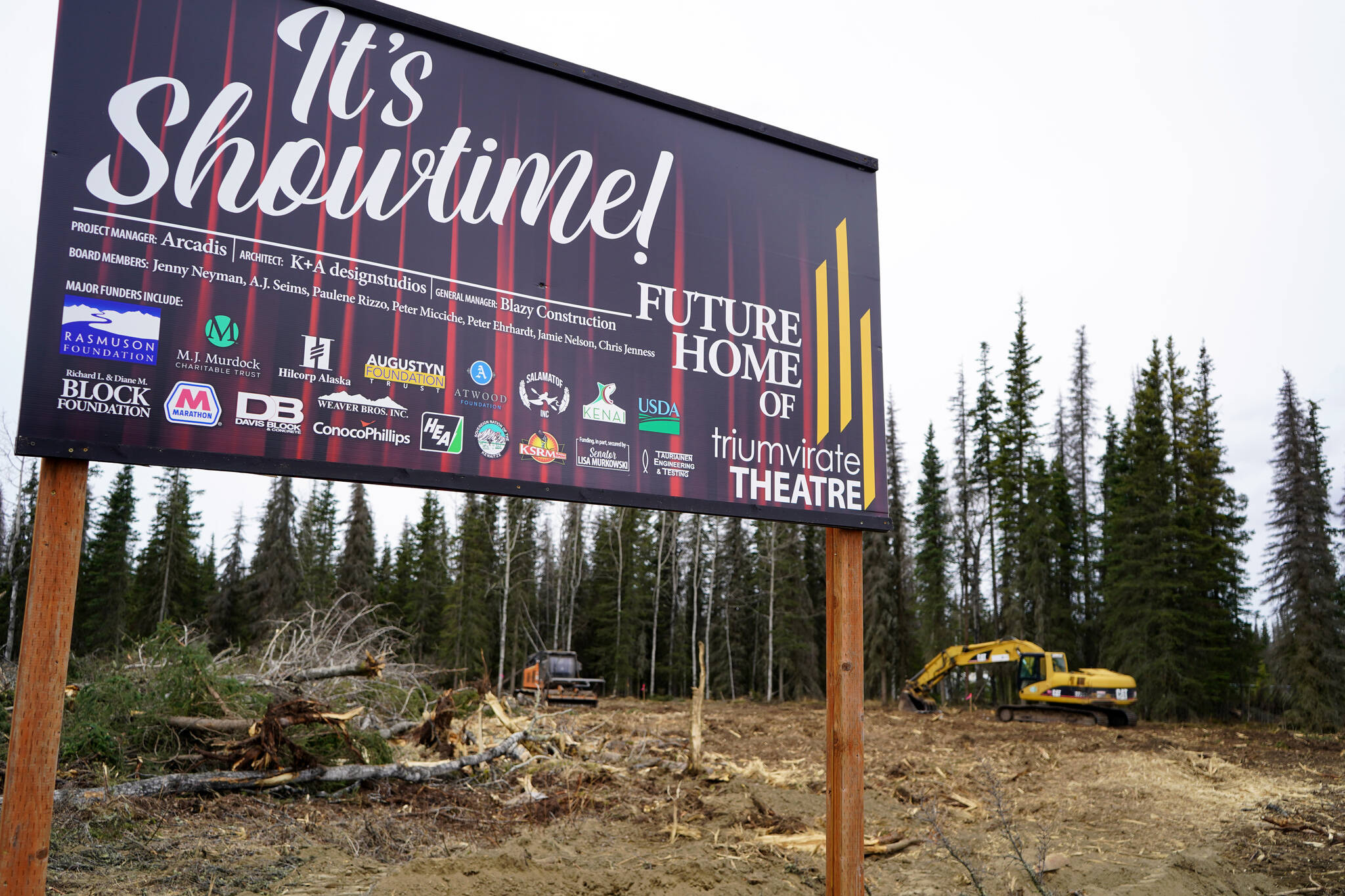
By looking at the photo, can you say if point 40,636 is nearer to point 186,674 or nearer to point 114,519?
point 186,674

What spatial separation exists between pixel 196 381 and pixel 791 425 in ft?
10.0

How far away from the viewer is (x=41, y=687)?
3.28 metres

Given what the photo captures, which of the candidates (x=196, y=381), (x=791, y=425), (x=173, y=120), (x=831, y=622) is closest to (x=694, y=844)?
(x=831, y=622)

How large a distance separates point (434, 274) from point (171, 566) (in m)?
50.6

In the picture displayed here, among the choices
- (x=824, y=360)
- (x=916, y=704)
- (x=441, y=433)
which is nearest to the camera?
(x=441, y=433)

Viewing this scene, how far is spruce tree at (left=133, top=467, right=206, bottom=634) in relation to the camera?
46.6m

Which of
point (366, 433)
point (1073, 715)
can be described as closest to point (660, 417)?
point (366, 433)

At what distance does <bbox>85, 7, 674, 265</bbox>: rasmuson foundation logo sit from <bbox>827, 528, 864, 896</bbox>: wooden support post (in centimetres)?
215

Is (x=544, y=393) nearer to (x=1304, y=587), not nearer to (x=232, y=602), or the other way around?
(x=1304, y=587)

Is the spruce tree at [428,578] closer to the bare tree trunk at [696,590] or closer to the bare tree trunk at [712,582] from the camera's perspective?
the bare tree trunk at [696,590]

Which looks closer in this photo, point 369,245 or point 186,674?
Answer: point 369,245

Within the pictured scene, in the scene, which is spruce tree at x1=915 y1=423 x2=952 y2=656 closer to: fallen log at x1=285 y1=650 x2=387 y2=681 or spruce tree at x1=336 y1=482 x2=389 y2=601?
spruce tree at x1=336 y1=482 x2=389 y2=601

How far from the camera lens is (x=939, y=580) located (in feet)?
140

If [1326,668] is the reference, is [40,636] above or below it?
above
